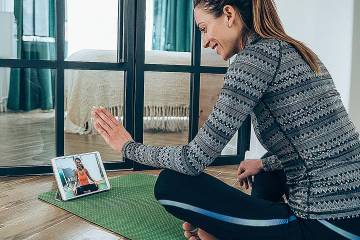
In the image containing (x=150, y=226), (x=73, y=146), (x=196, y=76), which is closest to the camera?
(x=150, y=226)

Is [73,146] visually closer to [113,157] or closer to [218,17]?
[113,157]

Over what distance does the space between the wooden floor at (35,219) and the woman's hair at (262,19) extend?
0.89m

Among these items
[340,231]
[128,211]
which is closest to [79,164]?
[128,211]

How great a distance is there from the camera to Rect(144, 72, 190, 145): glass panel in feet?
11.6

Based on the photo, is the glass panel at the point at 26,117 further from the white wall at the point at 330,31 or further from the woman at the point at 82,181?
the white wall at the point at 330,31

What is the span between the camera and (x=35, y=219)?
176cm

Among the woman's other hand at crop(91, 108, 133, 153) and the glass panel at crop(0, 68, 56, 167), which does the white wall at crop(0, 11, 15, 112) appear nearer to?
the glass panel at crop(0, 68, 56, 167)

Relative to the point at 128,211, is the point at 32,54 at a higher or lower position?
higher

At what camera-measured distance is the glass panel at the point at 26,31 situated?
297cm

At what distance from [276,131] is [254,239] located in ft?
0.96

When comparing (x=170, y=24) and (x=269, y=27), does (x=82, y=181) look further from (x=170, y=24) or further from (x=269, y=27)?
(x=170, y=24)

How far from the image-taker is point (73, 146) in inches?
127

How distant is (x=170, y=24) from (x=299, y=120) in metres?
4.00

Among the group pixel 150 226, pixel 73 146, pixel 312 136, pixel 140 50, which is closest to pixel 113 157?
pixel 73 146
